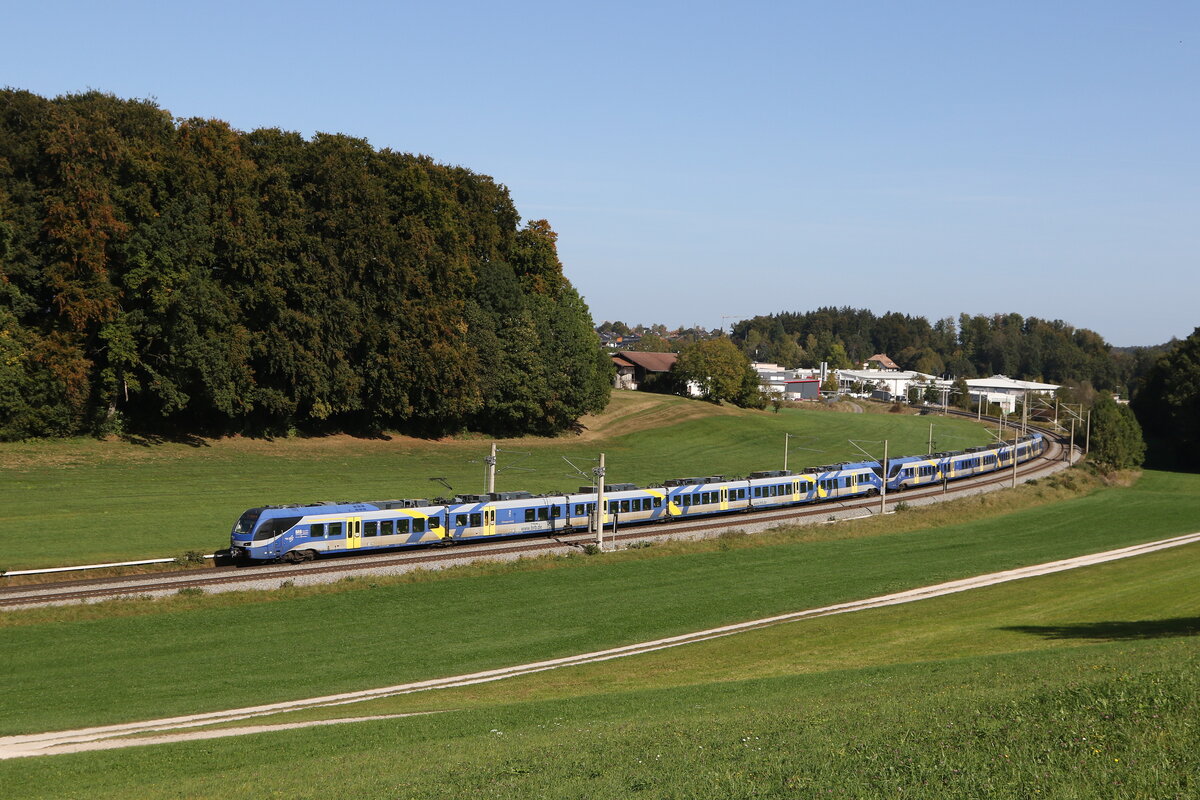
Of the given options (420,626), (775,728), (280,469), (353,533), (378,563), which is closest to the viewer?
(775,728)

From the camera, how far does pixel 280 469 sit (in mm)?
73312

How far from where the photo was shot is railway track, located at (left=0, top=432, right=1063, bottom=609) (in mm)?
37938

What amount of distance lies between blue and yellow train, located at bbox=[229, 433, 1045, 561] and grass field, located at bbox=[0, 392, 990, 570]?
530 cm

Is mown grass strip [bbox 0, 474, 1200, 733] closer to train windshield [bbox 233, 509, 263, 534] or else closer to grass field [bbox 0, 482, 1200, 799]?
grass field [bbox 0, 482, 1200, 799]

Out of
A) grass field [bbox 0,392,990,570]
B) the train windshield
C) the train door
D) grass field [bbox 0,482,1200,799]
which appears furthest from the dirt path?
grass field [bbox 0,392,990,570]

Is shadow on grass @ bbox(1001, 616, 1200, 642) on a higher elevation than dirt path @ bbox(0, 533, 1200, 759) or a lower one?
higher

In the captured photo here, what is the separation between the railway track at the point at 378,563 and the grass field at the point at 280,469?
5.15 metres

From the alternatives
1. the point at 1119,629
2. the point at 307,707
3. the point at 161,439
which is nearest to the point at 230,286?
the point at 161,439

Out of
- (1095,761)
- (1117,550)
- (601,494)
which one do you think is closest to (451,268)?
(601,494)

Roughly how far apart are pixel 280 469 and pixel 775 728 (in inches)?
2413

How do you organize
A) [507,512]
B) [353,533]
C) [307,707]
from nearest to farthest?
1. [307,707]
2. [353,533]
3. [507,512]

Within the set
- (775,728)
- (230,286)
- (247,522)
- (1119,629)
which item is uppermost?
(230,286)

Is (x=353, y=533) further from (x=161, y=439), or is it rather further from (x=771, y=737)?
(x=771, y=737)

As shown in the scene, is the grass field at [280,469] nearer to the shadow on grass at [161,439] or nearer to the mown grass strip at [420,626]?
the shadow on grass at [161,439]
